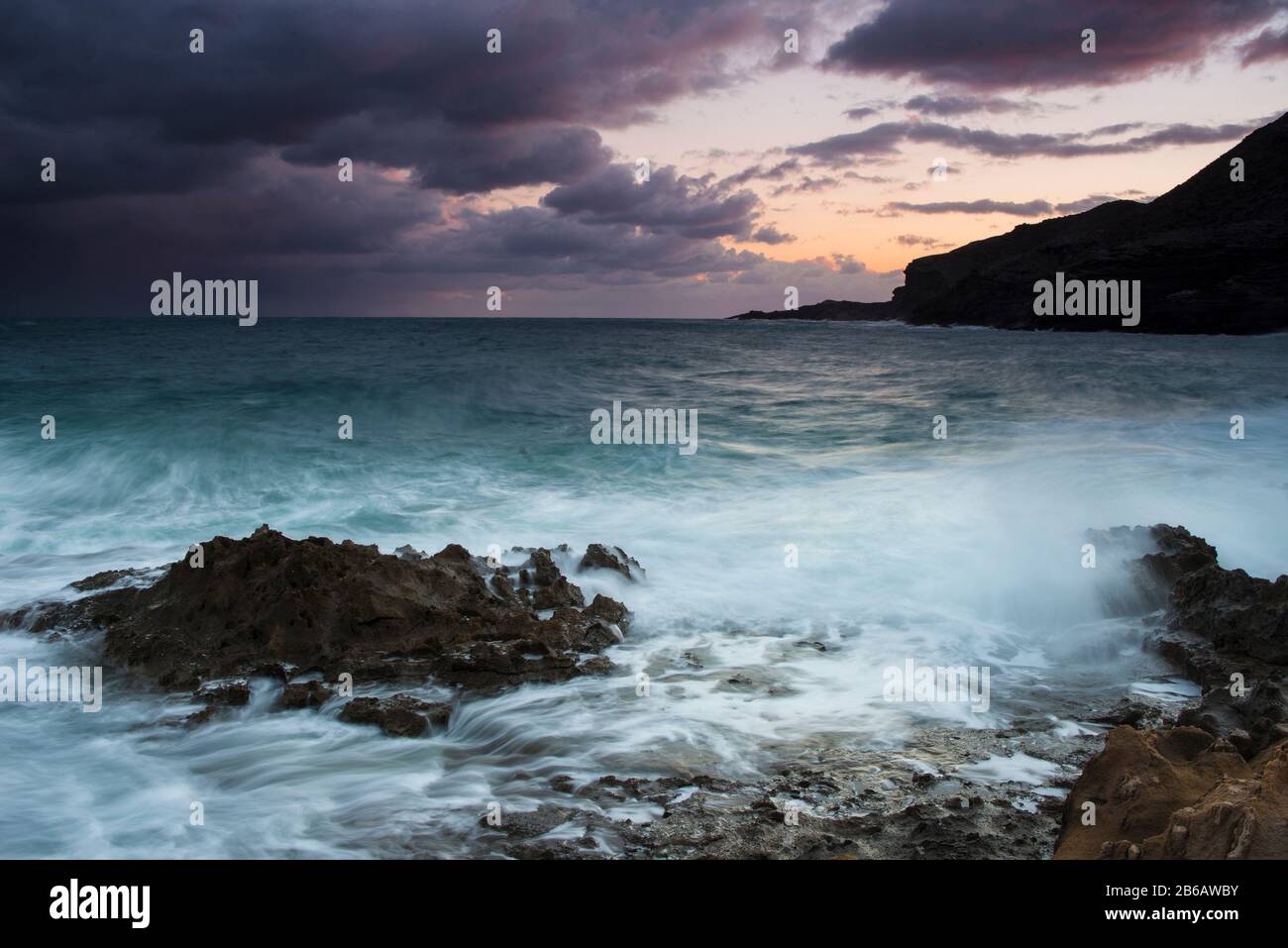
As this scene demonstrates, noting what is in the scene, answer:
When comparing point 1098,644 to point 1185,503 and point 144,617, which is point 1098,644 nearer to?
point 1185,503

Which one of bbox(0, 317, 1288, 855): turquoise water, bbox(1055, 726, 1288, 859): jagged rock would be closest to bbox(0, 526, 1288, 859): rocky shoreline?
bbox(1055, 726, 1288, 859): jagged rock

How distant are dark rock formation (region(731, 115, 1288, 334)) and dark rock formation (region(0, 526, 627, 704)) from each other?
73.4m

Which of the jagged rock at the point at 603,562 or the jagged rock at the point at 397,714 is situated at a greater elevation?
the jagged rock at the point at 603,562

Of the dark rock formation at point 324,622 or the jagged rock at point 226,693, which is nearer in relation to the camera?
the jagged rock at point 226,693

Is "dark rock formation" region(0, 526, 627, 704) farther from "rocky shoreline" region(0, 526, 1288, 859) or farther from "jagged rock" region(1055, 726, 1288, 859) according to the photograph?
"jagged rock" region(1055, 726, 1288, 859)

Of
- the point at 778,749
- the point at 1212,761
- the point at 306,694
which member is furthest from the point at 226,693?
the point at 1212,761

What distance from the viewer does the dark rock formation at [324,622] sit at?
591 cm

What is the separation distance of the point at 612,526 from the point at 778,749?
20.8 feet

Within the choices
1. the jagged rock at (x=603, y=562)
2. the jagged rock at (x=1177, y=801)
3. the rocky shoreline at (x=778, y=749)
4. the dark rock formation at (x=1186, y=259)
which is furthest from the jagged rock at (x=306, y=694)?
the dark rock formation at (x=1186, y=259)

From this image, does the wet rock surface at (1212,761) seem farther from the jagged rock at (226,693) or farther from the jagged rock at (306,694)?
the jagged rock at (226,693)

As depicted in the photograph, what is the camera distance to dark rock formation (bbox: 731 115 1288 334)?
65.9 m

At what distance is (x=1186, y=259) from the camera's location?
71.7m
